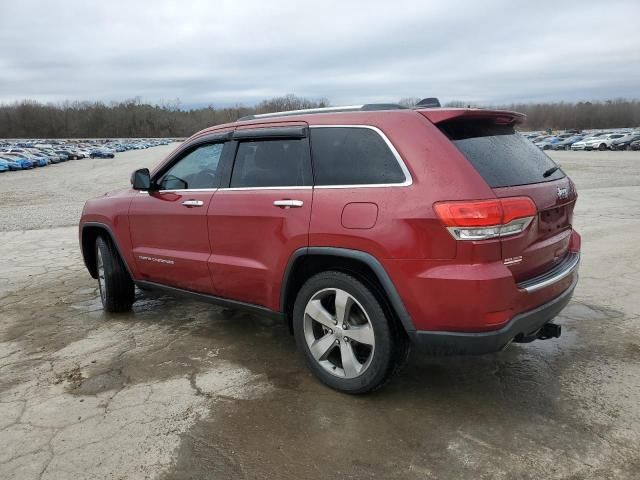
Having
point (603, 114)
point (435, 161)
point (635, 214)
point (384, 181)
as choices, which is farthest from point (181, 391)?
point (603, 114)

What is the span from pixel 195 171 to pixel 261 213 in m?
1.00

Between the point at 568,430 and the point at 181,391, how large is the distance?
7.55 feet

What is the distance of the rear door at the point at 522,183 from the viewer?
2791mm

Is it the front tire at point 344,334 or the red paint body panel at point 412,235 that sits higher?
the red paint body panel at point 412,235

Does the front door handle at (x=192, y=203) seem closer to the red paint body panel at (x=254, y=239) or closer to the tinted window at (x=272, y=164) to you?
the red paint body panel at (x=254, y=239)

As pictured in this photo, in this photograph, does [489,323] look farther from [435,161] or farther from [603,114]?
[603,114]

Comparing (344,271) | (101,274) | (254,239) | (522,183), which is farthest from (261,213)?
(101,274)

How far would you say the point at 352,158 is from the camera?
312 cm

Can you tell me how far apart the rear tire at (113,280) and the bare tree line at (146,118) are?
129 m

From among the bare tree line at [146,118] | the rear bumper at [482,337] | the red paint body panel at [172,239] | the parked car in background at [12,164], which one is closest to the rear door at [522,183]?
the rear bumper at [482,337]

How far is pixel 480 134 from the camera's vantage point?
308 cm

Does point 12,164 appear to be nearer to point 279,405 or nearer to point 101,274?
point 101,274

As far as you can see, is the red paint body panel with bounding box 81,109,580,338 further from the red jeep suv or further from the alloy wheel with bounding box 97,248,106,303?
the alloy wheel with bounding box 97,248,106,303

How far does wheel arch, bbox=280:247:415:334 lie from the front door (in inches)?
31.7
